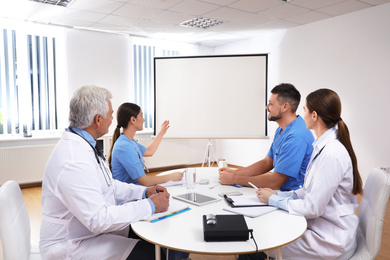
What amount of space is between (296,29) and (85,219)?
5119 mm

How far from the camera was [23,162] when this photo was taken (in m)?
4.90

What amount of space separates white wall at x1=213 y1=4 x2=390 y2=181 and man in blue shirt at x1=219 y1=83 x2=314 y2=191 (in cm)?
269

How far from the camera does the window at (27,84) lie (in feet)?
15.9

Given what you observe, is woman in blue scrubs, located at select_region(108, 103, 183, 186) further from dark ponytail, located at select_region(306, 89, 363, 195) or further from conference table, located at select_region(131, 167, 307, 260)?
dark ponytail, located at select_region(306, 89, 363, 195)

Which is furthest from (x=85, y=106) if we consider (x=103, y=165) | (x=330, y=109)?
(x=330, y=109)

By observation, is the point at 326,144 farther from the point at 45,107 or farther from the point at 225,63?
the point at 45,107

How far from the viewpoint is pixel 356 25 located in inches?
176

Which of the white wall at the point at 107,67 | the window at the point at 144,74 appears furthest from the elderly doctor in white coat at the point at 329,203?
the window at the point at 144,74

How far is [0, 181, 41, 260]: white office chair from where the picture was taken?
4.34ft

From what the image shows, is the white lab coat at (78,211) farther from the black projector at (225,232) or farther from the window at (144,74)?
the window at (144,74)

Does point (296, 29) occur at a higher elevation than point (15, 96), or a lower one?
higher

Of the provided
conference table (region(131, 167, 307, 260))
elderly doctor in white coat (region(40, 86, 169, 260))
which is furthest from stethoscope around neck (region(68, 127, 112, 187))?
conference table (region(131, 167, 307, 260))

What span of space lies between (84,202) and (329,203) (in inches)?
47.5

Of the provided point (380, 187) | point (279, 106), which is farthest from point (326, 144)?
point (279, 106)
